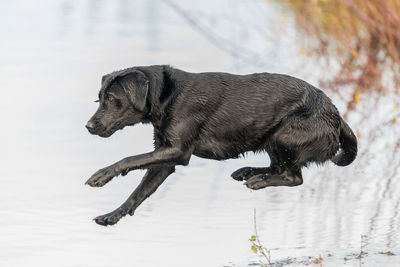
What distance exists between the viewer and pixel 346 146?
7477mm

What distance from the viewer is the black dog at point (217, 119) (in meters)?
6.79

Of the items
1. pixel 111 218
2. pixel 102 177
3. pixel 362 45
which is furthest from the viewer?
pixel 362 45

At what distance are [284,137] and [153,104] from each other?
889mm

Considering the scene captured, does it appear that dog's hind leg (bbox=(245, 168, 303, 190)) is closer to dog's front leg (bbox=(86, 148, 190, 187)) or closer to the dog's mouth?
dog's front leg (bbox=(86, 148, 190, 187))

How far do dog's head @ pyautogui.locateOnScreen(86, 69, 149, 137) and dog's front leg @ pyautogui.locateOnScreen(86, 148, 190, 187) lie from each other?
0.85 ft

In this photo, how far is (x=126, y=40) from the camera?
1652 cm

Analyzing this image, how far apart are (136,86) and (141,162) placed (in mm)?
467

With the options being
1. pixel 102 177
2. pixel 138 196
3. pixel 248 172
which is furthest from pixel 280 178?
pixel 102 177

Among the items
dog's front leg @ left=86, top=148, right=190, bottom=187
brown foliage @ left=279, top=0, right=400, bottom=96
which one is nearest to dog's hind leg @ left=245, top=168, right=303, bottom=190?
dog's front leg @ left=86, top=148, right=190, bottom=187

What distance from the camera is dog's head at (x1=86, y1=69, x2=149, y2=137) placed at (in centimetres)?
674

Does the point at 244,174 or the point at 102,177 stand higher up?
the point at 102,177

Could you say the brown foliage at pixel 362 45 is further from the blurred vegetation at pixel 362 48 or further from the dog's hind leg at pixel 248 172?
the dog's hind leg at pixel 248 172

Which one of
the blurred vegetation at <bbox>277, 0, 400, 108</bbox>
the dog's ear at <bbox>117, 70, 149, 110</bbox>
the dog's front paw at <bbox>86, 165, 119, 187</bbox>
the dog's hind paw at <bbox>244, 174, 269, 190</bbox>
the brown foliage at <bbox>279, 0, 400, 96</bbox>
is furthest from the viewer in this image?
the blurred vegetation at <bbox>277, 0, 400, 108</bbox>

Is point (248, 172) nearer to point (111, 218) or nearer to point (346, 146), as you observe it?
point (346, 146)
